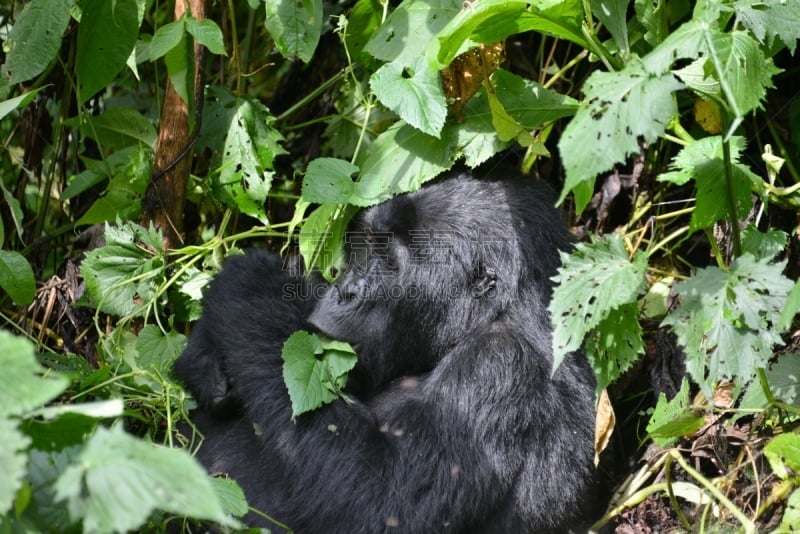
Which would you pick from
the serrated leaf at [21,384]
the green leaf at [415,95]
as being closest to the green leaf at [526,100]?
the green leaf at [415,95]

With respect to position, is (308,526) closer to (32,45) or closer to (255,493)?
(255,493)

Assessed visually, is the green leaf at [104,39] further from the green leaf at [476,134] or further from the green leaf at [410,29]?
the green leaf at [476,134]

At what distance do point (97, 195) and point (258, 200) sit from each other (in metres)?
0.94

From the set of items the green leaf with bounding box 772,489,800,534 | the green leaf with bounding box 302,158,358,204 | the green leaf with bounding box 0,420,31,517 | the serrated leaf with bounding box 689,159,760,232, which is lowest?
the green leaf with bounding box 772,489,800,534

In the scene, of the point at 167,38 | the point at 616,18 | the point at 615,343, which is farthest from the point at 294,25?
the point at 615,343

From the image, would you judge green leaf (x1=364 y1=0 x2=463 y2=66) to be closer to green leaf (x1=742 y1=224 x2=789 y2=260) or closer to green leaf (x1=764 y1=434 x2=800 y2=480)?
green leaf (x1=742 y1=224 x2=789 y2=260)

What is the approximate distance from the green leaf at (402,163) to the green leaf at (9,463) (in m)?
1.80

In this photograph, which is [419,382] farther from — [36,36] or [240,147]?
[36,36]

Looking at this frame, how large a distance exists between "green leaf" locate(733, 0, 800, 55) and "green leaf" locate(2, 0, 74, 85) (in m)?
2.32

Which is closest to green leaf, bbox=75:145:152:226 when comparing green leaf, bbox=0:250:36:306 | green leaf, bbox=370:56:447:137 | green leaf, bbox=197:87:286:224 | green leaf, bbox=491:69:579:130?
green leaf, bbox=197:87:286:224

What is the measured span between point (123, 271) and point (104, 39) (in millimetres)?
890

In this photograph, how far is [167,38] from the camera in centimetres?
336

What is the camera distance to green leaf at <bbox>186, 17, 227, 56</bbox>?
3312 millimetres

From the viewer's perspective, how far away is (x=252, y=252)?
11.9 ft
